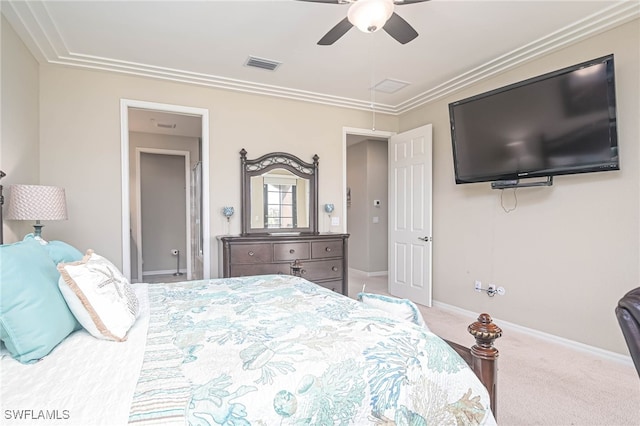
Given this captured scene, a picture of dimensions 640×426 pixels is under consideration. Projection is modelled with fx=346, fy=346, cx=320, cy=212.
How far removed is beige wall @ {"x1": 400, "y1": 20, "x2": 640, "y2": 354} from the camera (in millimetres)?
2695

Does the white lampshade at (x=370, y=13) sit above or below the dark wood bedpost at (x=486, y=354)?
above

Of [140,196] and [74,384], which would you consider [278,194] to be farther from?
[74,384]

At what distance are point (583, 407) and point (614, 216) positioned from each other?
1.54m

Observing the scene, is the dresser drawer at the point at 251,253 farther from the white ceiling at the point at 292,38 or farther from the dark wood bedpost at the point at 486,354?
the dark wood bedpost at the point at 486,354

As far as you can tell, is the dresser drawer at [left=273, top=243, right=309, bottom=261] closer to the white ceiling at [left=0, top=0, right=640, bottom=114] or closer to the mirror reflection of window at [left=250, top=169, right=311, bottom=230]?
the mirror reflection of window at [left=250, top=169, right=311, bottom=230]

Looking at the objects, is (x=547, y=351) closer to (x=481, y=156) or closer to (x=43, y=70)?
(x=481, y=156)

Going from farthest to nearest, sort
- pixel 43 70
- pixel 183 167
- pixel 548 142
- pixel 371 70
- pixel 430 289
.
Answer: pixel 183 167 → pixel 430 289 → pixel 371 70 → pixel 43 70 → pixel 548 142

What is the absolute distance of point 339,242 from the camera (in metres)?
4.04

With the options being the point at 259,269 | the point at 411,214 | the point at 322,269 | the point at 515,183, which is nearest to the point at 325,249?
the point at 322,269

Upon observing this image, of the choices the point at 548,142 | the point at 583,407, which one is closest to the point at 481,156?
the point at 548,142

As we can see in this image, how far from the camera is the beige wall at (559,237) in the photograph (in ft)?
8.84

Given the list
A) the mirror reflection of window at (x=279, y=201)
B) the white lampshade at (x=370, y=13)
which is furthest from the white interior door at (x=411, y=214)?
the white lampshade at (x=370, y=13)

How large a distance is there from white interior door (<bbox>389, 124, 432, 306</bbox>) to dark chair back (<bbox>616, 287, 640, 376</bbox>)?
344 centimetres

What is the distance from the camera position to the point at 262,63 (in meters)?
3.50
